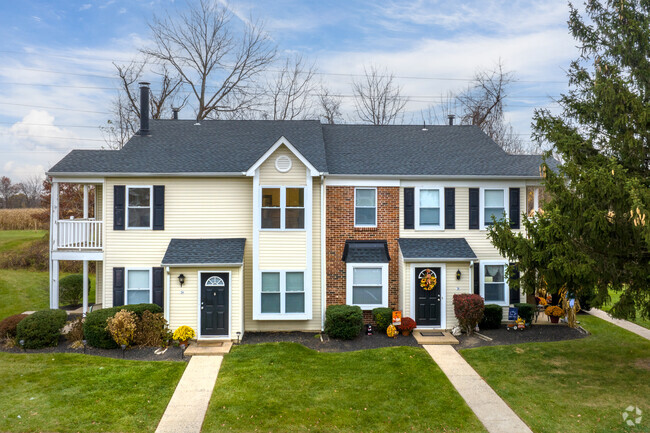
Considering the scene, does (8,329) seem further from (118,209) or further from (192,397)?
(192,397)

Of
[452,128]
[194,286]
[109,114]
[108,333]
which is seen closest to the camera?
[108,333]

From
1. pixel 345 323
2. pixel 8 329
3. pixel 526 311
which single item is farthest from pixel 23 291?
pixel 526 311

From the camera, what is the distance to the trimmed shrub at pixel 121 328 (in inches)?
524

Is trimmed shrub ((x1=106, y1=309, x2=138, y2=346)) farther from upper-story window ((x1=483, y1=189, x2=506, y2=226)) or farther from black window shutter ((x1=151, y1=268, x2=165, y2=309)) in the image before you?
upper-story window ((x1=483, y1=189, x2=506, y2=226))

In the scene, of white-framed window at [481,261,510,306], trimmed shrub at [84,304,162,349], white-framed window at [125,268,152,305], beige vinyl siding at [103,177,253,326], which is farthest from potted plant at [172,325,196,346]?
white-framed window at [481,261,510,306]

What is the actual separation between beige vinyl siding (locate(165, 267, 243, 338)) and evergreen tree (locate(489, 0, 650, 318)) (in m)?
8.54

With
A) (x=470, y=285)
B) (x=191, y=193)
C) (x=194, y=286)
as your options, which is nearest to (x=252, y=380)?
(x=194, y=286)

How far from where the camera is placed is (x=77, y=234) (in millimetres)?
16625

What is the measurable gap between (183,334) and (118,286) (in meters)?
3.76

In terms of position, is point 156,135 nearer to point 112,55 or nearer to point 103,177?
point 103,177

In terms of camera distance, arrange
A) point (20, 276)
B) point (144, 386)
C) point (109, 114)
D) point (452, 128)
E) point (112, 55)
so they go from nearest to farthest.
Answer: point (144, 386)
point (452, 128)
point (20, 276)
point (112, 55)
point (109, 114)

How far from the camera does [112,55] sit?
29.1m

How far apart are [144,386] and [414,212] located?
10.9 m

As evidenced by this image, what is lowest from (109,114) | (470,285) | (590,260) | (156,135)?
(470,285)
